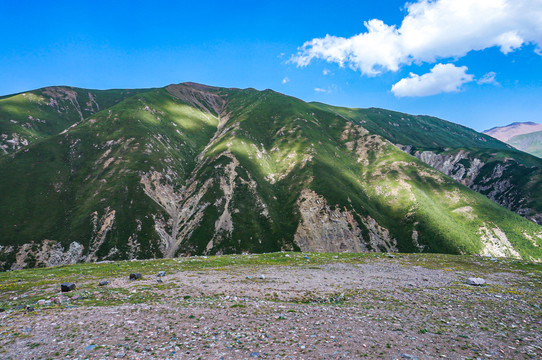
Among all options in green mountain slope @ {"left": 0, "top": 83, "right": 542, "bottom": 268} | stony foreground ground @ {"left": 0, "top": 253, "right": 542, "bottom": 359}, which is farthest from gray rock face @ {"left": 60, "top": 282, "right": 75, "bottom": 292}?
green mountain slope @ {"left": 0, "top": 83, "right": 542, "bottom": 268}

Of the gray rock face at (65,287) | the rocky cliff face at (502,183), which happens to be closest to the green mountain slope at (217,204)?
the rocky cliff face at (502,183)

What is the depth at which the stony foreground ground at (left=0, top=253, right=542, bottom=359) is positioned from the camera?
13.6 meters

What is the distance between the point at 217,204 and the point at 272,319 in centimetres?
10358

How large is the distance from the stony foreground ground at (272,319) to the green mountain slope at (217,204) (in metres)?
73.7

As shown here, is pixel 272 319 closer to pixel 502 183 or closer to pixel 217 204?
pixel 217 204

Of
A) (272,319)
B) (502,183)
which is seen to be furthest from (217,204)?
(502,183)

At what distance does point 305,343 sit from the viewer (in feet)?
47.3

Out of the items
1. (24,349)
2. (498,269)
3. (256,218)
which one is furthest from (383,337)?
(256,218)

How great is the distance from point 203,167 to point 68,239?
73.4 m

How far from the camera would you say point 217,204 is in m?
118

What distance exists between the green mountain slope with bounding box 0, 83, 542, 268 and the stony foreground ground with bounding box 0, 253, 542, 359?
73.7 m

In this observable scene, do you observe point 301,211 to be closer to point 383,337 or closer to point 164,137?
point 383,337

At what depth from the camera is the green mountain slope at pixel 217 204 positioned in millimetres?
95000

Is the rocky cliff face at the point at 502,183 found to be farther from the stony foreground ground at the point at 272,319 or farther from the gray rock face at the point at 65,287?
the gray rock face at the point at 65,287
